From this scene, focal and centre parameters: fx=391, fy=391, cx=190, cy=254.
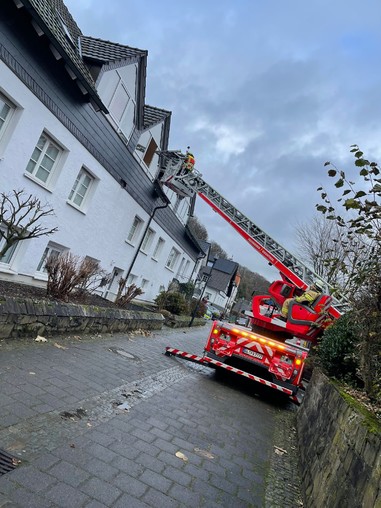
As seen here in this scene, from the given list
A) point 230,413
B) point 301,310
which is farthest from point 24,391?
point 301,310

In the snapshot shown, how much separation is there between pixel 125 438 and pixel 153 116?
15433 millimetres

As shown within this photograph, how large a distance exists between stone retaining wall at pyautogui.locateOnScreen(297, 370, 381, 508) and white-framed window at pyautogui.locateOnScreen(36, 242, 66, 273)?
9068 mm

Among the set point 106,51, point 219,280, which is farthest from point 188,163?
point 219,280

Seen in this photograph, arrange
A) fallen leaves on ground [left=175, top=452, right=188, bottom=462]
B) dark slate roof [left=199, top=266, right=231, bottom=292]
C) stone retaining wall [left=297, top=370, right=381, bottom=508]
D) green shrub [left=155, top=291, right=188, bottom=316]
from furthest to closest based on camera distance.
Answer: dark slate roof [left=199, top=266, right=231, bottom=292] < green shrub [left=155, top=291, right=188, bottom=316] < fallen leaves on ground [left=175, top=452, right=188, bottom=462] < stone retaining wall [left=297, top=370, right=381, bottom=508]

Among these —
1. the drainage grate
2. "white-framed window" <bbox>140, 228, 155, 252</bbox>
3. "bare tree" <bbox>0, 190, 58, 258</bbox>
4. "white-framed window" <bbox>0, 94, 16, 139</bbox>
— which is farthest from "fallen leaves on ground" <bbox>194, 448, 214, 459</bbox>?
"white-framed window" <bbox>140, 228, 155, 252</bbox>

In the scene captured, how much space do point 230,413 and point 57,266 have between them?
190 inches

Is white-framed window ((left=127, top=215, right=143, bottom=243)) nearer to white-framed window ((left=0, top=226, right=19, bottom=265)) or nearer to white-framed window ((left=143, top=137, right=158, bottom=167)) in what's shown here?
white-framed window ((left=143, top=137, right=158, bottom=167))

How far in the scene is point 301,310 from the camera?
9.92 m

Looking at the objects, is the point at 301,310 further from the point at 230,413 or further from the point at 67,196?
the point at 67,196

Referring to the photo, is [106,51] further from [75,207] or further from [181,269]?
[181,269]

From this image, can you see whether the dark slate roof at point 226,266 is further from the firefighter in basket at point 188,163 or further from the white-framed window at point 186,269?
the firefighter in basket at point 188,163

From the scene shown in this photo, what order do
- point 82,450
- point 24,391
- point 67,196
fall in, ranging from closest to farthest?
1. point 82,450
2. point 24,391
3. point 67,196

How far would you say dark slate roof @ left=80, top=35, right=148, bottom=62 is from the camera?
1233cm

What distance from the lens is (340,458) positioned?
140 inches
